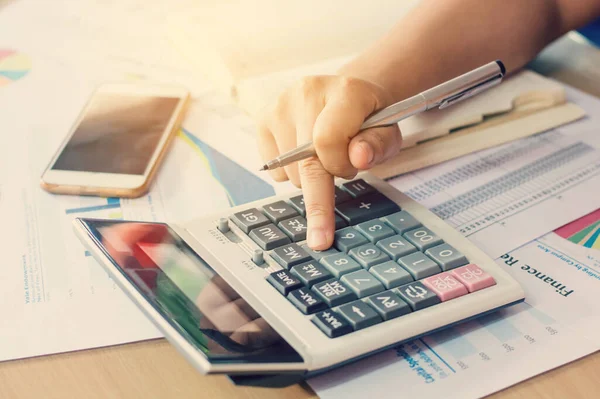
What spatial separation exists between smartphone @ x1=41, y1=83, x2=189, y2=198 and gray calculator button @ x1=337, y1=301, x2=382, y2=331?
0.25 m

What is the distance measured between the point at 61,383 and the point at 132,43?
1.77 ft

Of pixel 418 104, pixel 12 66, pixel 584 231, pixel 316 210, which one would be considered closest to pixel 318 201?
pixel 316 210

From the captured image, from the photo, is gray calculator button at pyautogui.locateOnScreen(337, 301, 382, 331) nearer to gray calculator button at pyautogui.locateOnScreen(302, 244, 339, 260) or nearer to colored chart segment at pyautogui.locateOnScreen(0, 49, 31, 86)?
gray calculator button at pyautogui.locateOnScreen(302, 244, 339, 260)

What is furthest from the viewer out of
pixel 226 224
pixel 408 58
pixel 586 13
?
pixel 586 13

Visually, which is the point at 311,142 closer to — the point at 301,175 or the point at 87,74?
the point at 301,175

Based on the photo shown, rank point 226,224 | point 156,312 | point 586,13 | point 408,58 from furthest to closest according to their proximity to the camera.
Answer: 1. point 586,13
2. point 408,58
3. point 226,224
4. point 156,312

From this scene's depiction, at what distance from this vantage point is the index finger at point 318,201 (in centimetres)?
45

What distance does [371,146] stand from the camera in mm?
498

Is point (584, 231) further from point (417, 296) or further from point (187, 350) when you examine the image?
point (187, 350)

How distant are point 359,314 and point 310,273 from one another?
0.05m

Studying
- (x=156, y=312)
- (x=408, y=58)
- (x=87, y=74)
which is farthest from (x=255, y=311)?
(x=87, y=74)

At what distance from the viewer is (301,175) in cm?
50

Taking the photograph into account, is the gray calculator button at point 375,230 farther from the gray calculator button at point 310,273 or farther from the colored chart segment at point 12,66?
the colored chart segment at point 12,66

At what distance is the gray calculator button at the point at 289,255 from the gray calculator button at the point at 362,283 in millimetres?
33
